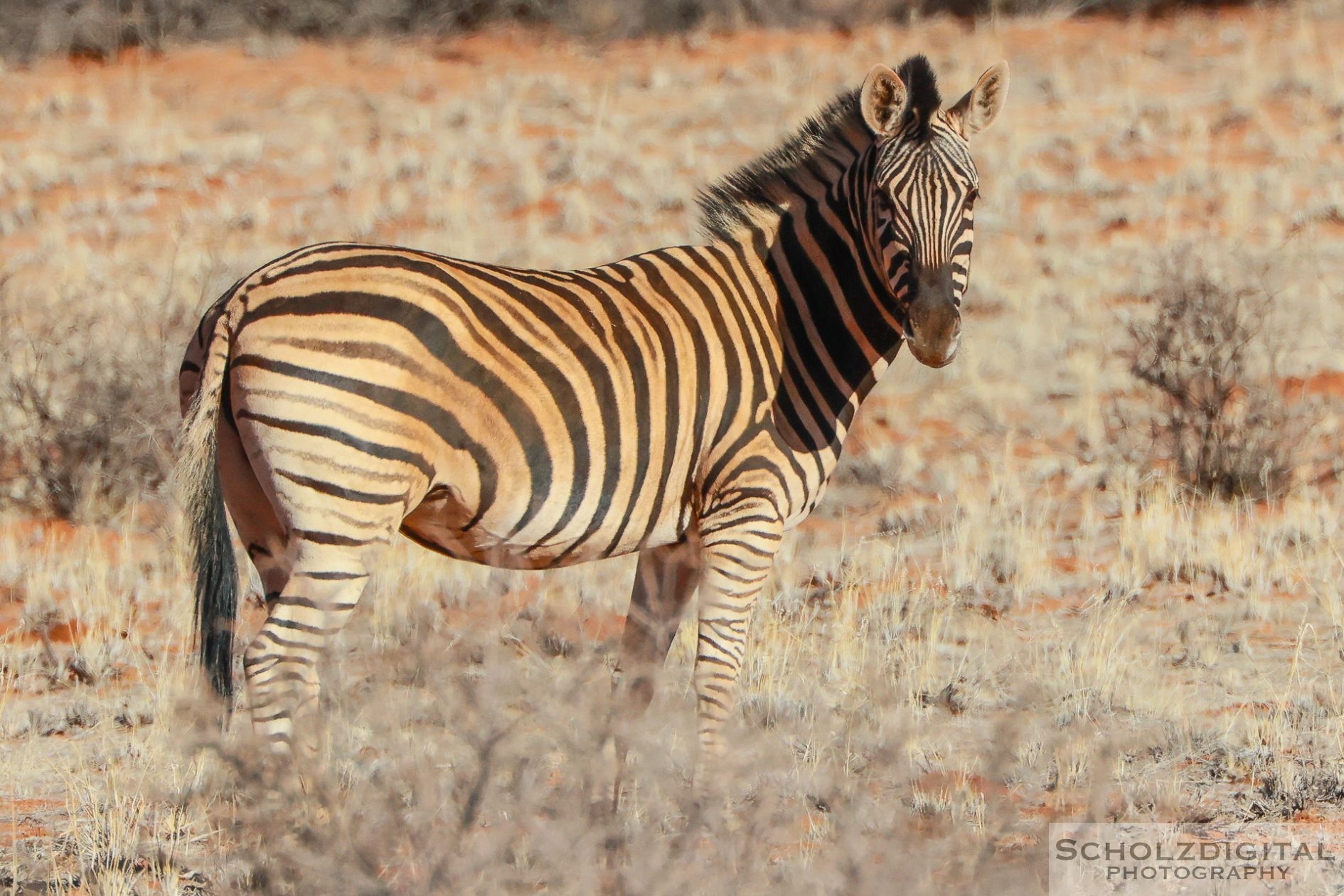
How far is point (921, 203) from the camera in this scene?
5160 millimetres

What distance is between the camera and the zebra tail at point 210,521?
461cm

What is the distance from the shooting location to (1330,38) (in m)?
18.9

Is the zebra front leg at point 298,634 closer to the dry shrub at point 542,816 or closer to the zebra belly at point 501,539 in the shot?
the zebra belly at point 501,539

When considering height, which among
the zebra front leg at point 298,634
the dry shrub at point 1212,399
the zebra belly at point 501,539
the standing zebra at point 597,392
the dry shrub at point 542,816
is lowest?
the dry shrub at point 542,816

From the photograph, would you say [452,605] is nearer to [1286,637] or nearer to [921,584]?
[921,584]

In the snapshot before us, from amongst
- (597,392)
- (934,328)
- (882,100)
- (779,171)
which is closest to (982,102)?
(882,100)

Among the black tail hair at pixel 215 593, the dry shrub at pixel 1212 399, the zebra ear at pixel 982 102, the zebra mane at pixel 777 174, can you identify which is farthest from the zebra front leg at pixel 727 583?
the dry shrub at pixel 1212 399

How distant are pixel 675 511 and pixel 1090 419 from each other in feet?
21.9

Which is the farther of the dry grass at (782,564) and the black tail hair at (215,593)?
the black tail hair at (215,593)

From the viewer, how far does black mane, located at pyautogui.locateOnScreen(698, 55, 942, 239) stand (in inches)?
224

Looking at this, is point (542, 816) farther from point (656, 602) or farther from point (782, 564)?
point (782, 564)

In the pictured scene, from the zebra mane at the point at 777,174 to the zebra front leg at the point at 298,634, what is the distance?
2086mm

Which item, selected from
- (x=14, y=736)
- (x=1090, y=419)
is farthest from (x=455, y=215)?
(x=14, y=736)

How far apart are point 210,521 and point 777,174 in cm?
250
